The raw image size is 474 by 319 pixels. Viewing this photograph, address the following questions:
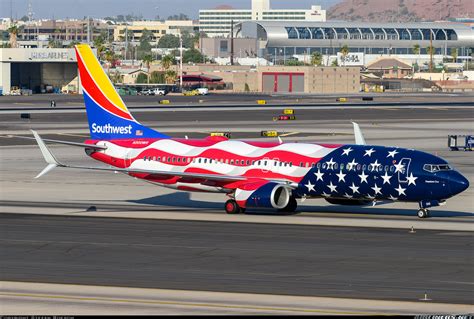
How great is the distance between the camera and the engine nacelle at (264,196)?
61438mm

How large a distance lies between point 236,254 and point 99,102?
22498mm

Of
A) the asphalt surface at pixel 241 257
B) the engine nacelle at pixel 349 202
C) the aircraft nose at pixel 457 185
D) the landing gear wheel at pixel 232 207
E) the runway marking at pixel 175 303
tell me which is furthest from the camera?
the landing gear wheel at pixel 232 207

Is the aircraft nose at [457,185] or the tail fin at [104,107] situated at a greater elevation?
the tail fin at [104,107]

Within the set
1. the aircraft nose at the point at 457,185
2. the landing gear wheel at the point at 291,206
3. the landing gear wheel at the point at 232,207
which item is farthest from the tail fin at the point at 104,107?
the aircraft nose at the point at 457,185

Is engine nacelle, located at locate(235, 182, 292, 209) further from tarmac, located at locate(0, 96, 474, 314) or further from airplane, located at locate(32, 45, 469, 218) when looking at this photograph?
tarmac, located at locate(0, 96, 474, 314)

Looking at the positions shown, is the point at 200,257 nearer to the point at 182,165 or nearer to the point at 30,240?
the point at 30,240

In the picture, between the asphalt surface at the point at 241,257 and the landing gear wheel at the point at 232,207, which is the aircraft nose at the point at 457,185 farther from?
the landing gear wheel at the point at 232,207

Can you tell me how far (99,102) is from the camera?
226ft

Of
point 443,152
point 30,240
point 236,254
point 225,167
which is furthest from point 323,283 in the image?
point 443,152

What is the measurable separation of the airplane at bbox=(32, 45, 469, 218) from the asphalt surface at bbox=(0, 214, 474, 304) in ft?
11.2

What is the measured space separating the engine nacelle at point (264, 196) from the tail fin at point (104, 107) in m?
8.24

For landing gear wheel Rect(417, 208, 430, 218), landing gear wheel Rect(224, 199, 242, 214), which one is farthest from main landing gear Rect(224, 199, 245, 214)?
landing gear wheel Rect(417, 208, 430, 218)

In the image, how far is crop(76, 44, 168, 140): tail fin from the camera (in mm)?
68375

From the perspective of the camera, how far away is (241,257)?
160ft
